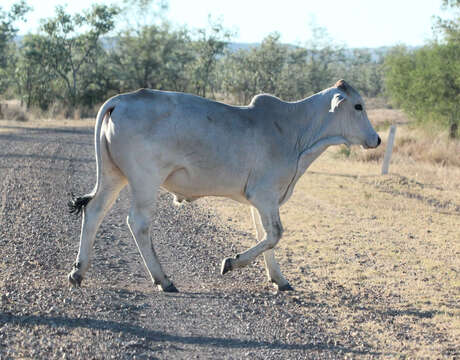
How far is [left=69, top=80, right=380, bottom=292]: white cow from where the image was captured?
5.81m

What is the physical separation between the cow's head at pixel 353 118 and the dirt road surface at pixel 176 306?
168 centimetres

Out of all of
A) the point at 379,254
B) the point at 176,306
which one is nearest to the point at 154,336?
the point at 176,306

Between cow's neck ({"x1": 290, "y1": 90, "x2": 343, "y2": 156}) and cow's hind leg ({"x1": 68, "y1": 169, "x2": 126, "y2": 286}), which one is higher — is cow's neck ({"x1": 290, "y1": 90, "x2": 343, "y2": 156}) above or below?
above

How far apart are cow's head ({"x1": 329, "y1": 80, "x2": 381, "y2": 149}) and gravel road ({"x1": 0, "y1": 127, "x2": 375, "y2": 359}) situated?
1794 mm

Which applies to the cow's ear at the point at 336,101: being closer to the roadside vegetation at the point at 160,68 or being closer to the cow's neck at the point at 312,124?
the cow's neck at the point at 312,124

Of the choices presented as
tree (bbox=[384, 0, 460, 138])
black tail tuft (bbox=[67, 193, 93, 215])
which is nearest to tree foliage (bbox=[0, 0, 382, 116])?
tree (bbox=[384, 0, 460, 138])

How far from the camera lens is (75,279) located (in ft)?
19.6

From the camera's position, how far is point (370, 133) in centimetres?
658

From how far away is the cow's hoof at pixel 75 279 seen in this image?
599 cm

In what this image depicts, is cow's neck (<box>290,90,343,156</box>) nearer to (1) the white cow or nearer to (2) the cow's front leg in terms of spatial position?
(1) the white cow

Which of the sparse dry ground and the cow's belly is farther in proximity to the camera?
the cow's belly

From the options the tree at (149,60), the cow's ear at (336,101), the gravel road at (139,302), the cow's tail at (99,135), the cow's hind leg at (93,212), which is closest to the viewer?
the gravel road at (139,302)

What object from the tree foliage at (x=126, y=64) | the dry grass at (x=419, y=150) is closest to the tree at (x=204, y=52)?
the tree foliage at (x=126, y=64)

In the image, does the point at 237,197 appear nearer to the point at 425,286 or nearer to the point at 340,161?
the point at 425,286
